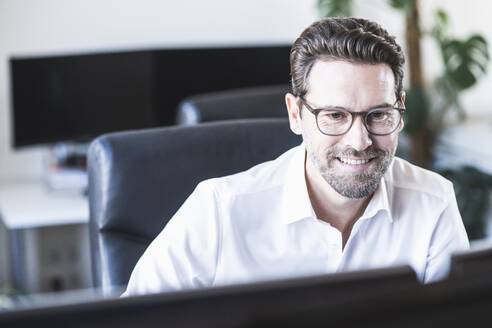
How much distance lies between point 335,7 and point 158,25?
783 millimetres

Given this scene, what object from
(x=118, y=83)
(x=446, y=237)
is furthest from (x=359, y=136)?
(x=118, y=83)

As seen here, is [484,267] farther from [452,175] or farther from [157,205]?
[452,175]

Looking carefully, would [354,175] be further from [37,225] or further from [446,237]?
[37,225]

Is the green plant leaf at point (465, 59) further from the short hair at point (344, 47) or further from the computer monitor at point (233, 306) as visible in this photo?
the computer monitor at point (233, 306)

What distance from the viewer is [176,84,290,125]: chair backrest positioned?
6.84ft

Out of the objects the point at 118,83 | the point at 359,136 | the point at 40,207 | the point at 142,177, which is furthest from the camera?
the point at 118,83

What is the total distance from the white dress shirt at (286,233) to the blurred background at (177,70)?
1.40m

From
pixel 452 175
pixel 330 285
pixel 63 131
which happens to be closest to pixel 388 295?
pixel 330 285

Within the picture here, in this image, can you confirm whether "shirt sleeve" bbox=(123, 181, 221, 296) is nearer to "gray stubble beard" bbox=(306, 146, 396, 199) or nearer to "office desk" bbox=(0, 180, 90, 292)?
"gray stubble beard" bbox=(306, 146, 396, 199)

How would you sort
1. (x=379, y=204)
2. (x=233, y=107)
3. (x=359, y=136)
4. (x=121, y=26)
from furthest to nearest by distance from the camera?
(x=121, y=26)
(x=233, y=107)
(x=379, y=204)
(x=359, y=136)

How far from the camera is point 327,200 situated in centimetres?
139

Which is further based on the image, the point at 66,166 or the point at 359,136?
the point at 66,166

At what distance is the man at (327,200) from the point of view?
1.27m

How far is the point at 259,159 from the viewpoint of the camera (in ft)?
5.17
